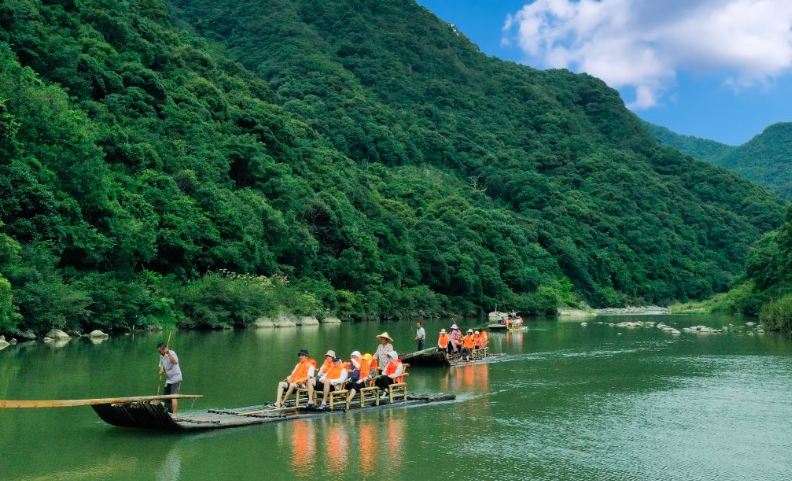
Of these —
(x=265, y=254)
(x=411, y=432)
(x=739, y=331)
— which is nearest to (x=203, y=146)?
(x=265, y=254)

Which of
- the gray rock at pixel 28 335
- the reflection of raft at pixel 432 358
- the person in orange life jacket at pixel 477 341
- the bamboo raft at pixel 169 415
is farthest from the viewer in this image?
the gray rock at pixel 28 335

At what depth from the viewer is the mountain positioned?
175875mm

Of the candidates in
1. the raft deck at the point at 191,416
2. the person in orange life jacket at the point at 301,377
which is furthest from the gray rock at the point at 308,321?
the raft deck at the point at 191,416

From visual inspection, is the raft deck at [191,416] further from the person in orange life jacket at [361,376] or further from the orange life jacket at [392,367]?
the orange life jacket at [392,367]

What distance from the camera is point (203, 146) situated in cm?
6738

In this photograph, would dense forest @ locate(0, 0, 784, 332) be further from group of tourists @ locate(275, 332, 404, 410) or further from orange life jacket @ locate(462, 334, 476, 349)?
orange life jacket @ locate(462, 334, 476, 349)

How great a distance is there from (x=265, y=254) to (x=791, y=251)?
41041 millimetres

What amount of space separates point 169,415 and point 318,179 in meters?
68.0

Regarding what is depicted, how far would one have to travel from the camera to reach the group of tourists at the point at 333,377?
56.2 feet

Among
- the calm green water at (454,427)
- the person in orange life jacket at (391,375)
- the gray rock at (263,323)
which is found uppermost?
the gray rock at (263,323)

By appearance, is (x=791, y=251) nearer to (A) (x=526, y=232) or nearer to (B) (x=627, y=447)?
(B) (x=627, y=447)

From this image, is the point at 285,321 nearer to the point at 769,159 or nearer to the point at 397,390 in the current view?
the point at 397,390

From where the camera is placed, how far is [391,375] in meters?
19.6

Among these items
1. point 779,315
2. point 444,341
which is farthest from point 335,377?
point 779,315
